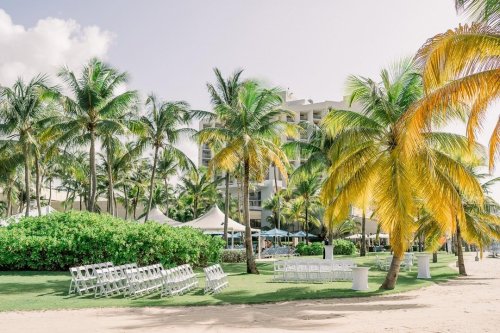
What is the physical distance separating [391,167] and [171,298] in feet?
25.3

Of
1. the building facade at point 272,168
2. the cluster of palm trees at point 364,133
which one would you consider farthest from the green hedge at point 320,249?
the building facade at point 272,168

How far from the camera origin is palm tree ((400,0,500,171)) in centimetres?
955

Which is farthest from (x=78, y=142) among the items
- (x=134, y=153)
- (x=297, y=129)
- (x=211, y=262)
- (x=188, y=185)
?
(x=188, y=185)

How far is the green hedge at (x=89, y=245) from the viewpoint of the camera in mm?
20344

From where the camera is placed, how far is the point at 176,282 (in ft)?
46.6

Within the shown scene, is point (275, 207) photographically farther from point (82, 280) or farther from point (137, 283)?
point (82, 280)

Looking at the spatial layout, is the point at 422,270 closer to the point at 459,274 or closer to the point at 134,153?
the point at 459,274

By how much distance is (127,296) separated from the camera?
1398cm

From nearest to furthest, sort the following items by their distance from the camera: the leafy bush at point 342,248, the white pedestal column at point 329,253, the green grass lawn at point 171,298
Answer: the green grass lawn at point 171,298
the white pedestal column at point 329,253
the leafy bush at point 342,248

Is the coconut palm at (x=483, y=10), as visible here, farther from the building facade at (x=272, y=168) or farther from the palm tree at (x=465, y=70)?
the building facade at (x=272, y=168)

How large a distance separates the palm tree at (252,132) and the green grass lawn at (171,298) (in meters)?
5.13

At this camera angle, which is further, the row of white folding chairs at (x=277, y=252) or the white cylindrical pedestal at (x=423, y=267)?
the row of white folding chairs at (x=277, y=252)

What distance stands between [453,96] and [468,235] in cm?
1377

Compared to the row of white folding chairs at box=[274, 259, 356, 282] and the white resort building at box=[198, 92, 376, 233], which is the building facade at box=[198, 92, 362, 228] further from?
the row of white folding chairs at box=[274, 259, 356, 282]
